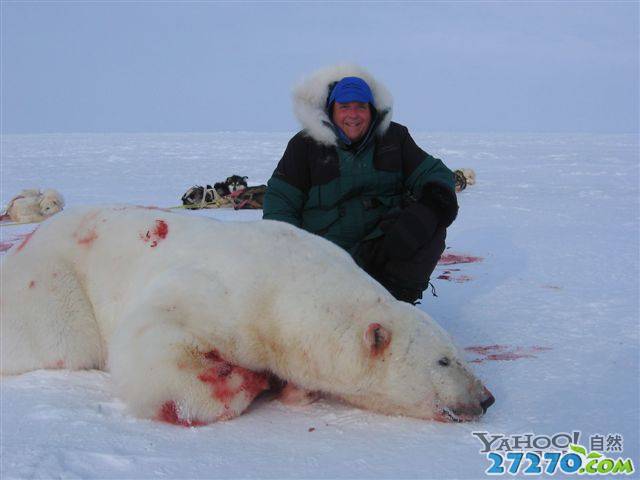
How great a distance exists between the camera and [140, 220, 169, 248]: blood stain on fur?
3.81m

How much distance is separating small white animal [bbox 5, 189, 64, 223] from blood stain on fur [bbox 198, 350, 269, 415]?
26.9 feet

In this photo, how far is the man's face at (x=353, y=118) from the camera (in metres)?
4.74

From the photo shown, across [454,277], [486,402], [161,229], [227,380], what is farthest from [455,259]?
[227,380]

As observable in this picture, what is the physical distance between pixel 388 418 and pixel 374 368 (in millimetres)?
231

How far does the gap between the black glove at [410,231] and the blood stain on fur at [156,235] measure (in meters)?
1.47

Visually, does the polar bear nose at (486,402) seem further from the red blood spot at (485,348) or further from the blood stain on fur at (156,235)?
the blood stain on fur at (156,235)

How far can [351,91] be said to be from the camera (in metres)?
4.70

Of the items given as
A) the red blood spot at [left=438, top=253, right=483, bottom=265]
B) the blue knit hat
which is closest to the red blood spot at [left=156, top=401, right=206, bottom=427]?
the blue knit hat

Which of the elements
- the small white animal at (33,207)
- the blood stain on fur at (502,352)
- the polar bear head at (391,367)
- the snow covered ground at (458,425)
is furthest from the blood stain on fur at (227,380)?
the small white animal at (33,207)

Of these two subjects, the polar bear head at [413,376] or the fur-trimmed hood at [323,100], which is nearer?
the polar bear head at [413,376]

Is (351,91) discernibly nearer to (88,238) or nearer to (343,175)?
(343,175)

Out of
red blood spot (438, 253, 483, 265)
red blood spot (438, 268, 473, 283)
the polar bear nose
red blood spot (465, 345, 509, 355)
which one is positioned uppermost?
the polar bear nose

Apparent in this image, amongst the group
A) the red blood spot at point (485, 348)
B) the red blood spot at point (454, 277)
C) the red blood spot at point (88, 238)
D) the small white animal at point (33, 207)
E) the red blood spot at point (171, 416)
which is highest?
the red blood spot at point (88, 238)

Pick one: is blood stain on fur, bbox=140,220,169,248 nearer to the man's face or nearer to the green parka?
the green parka
